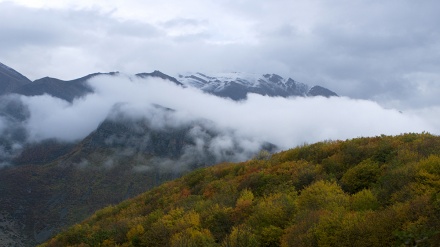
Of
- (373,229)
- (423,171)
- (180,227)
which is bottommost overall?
(180,227)

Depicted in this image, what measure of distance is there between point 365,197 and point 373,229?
511cm

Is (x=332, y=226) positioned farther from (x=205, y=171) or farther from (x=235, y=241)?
(x=205, y=171)

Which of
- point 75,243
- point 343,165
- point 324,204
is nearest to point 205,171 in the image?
point 75,243

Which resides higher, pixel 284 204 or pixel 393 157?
pixel 393 157

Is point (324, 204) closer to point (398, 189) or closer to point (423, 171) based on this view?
point (398, 189)

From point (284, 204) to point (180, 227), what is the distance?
7.58 meters

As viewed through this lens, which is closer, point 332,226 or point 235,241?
point 332,226

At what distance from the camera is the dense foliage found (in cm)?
1694

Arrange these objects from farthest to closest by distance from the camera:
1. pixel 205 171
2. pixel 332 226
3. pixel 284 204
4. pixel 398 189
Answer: pixel 205 171, pixel 284 204, pixel 398 189, pixel 332 226

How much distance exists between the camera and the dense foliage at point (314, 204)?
1694cm

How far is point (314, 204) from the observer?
2275 cm

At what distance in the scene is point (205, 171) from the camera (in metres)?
47.5

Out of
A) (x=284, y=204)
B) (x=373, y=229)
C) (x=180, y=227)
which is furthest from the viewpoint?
(x=180, y=227)

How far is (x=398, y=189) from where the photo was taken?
21406 mm
